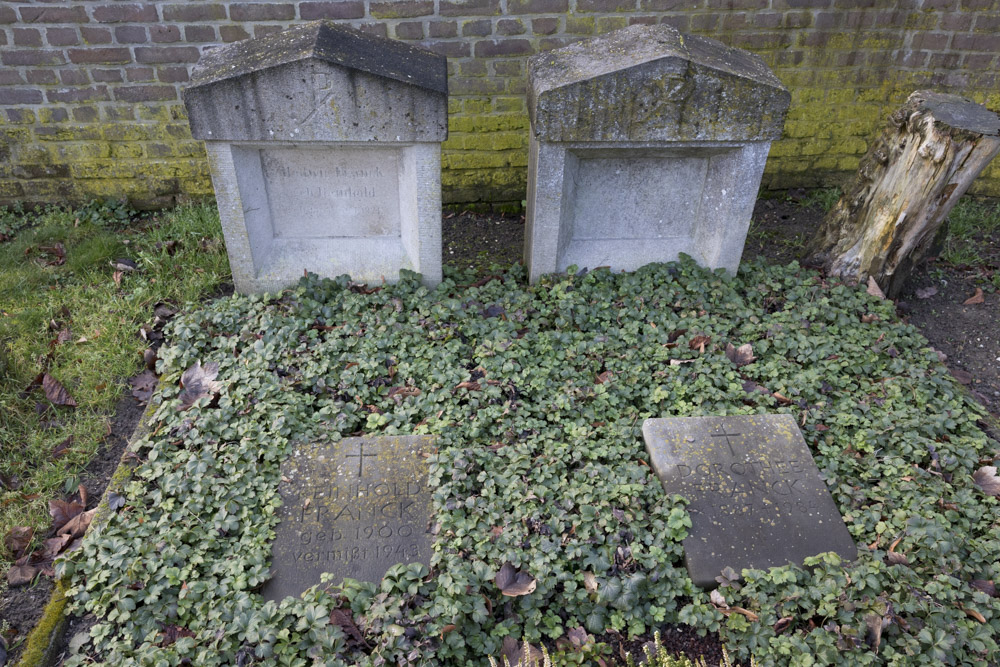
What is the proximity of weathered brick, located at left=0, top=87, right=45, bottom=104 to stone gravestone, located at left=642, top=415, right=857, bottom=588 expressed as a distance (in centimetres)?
467

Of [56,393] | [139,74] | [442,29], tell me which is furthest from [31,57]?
[442,29]

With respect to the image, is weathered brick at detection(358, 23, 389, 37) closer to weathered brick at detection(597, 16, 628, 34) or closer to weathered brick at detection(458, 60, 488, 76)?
weathered brick at detection(458, 60, 488, 76)

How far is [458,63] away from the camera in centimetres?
477

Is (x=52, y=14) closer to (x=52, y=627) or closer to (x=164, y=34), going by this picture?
(x=164, y=34)

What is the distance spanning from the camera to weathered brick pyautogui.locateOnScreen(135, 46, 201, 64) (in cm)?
459

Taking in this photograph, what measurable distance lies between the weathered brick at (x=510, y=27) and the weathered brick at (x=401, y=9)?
472 mm

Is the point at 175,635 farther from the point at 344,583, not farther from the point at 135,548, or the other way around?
the point at 344,583

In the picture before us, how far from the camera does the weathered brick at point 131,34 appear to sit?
14.8ft

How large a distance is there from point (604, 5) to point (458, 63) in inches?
42.2

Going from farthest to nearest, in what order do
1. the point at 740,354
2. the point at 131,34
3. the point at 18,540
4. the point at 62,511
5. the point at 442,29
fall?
the point at 442,29
the point at 131,34
the point at 740,354
the point at 62,511
the point at 18,540

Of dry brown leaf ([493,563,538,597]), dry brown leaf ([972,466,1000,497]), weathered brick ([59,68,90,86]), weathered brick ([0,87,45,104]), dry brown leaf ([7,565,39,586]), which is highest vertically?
weathered brick ([59,68,90,86])

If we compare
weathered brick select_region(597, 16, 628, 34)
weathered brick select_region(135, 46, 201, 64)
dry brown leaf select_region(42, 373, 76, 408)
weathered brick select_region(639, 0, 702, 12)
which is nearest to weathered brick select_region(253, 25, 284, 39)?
weathered brick select_region(135, 46, 201, 64)

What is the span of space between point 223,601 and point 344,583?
1.36 feet

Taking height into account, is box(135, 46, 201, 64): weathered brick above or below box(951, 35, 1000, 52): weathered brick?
below
